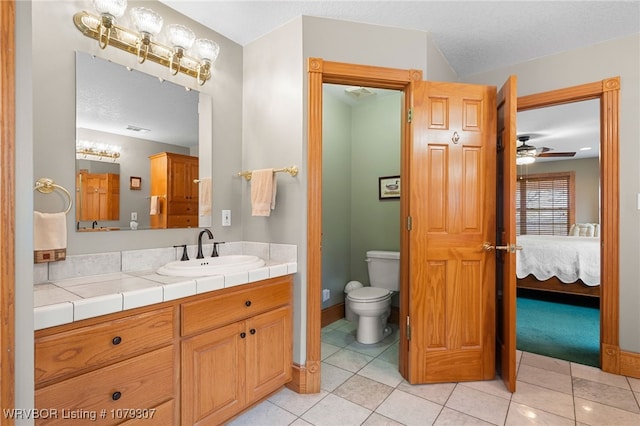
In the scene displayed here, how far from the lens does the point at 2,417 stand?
0.73 metres

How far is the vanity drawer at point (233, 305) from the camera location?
57.4 inches

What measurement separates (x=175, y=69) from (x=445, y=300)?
2342 millimetres

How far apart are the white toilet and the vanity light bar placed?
2140 mm

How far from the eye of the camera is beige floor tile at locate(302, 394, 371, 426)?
174 cm

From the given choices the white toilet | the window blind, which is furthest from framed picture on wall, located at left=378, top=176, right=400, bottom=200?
the window blind

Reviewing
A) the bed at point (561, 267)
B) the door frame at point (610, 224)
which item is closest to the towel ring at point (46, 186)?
the door frame at point (610, 224)

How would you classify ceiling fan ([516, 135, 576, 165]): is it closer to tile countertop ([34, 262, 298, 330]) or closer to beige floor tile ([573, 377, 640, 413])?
beige floor tile ([573, 377, 640, 413])

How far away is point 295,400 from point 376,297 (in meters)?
1.11

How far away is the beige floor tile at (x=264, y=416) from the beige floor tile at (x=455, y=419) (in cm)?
83

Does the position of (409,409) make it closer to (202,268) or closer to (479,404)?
(479,404)

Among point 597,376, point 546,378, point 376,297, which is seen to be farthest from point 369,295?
point 597,376

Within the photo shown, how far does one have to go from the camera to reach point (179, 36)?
183 centimetres

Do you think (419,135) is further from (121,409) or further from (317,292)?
(121,409)

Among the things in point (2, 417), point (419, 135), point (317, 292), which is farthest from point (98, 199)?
point (419, 135)
